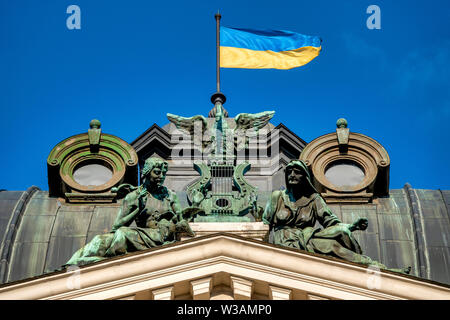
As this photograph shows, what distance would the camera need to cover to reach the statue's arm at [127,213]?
28.2m

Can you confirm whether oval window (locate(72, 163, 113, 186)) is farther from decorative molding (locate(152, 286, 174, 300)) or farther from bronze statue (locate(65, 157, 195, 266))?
decorative molding (locate(152, 286, 174, 300))

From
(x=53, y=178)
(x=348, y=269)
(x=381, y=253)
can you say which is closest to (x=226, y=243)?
(x=348, y=269)

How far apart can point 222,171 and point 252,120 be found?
3777 mm

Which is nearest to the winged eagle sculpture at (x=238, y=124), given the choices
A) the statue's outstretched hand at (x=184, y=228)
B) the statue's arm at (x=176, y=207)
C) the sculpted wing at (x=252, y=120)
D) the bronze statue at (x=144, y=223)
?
the sculpted wing at (x=252, y=120)

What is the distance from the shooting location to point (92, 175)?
35.7 m

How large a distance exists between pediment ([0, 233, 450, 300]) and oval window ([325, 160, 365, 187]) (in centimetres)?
995

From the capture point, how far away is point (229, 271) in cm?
2552

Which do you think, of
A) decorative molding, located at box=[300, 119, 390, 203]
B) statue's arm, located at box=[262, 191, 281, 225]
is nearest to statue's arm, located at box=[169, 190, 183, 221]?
statue's arm, located at box=[262, 191, 281, 225]

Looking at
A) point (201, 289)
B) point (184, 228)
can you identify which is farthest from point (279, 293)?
point (184, 228)

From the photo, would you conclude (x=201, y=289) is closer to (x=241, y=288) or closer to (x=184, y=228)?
(x=241, y=288)

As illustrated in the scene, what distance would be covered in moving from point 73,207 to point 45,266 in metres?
2.79

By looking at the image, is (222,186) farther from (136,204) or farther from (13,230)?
(13,230)
